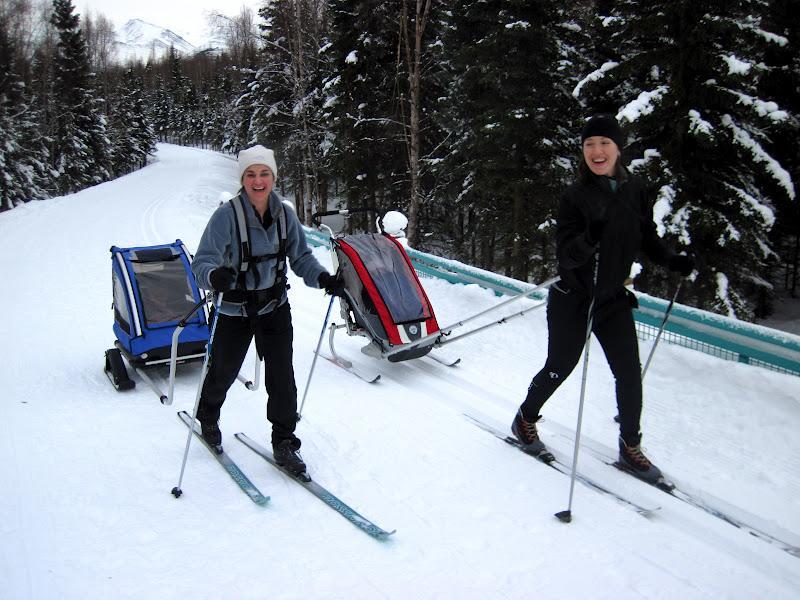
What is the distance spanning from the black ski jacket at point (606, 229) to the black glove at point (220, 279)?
6.38 ft

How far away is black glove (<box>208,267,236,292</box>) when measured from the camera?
3410mm

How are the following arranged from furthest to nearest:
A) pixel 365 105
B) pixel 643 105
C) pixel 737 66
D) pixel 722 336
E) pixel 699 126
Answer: pixel 365 105 → pixel 643 105 → pixel 699 126 → pixel 737 66 → pixel 722 336

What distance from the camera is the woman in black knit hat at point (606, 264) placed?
345 centimetres

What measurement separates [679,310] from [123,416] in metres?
4.95

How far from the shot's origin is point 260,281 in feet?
12.3

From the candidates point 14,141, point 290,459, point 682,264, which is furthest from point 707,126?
A: point 14,141

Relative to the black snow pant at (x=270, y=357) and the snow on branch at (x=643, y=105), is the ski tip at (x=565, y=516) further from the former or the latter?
the snow on branch at (x=643, y=105)

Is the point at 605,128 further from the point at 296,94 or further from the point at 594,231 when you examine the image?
the point at 296,94

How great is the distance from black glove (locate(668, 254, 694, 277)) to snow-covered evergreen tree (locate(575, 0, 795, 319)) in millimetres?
6448

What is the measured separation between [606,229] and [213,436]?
116 inches

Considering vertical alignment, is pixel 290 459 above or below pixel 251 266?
below

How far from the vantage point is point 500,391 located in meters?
5.29

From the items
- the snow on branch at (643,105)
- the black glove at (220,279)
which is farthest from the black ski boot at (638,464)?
the snow on branch at (643,105)

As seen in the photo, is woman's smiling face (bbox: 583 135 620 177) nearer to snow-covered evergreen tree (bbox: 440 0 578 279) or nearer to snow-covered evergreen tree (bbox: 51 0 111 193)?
snow-covered evergreen tree (bbox: 440 0 578 279)
